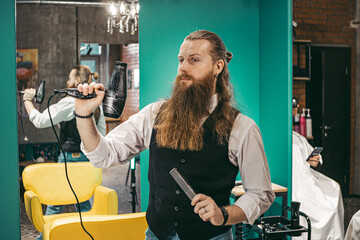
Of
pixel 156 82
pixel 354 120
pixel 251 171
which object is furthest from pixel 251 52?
pixel 251 171

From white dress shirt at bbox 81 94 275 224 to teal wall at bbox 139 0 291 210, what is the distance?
1062 millimetres

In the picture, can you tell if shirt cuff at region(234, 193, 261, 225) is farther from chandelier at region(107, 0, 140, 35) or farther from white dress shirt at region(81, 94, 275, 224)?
chandelier at region(107, 0, 140, 35)

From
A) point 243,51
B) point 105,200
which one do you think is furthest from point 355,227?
point 105,200

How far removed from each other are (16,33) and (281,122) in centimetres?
194

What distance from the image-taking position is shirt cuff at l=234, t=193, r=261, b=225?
152 centimetres

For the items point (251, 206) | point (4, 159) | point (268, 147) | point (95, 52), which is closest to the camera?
point (251, 206)

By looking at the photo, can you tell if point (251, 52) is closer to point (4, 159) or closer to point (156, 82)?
point (156, 82)

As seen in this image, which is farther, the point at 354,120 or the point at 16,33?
the point at 354,120

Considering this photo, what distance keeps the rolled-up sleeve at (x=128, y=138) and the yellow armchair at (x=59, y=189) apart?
46.6 inches

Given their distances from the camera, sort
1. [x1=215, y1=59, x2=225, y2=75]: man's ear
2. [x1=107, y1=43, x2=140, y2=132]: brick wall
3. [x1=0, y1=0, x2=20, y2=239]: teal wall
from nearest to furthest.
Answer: [x1=215, y1=59, x2=225, y2=75]: man's ear → [x1=0, y1=0, x2=20, y2=239]: teal wall → [x1=107, y1=43, x2=140, y2=132]: brick wall

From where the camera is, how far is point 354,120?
3.36m

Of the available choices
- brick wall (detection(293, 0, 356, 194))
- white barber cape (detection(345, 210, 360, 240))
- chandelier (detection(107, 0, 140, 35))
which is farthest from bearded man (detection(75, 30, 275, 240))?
brick wall (detection(293, 0, 356, 194))

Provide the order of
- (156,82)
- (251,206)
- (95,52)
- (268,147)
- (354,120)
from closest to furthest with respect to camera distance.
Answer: (251,206) → (95,52) → (156,82) → (268,147) → (354,120)

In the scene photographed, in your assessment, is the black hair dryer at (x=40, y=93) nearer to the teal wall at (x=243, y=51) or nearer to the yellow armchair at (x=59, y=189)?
the yellow armchair at (x=59, y=189)
